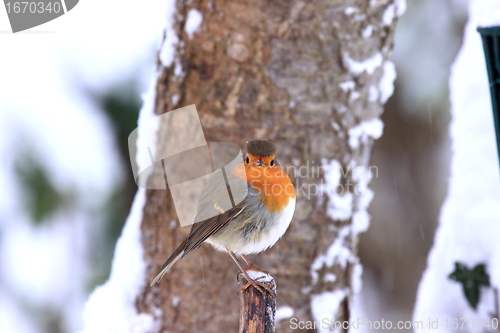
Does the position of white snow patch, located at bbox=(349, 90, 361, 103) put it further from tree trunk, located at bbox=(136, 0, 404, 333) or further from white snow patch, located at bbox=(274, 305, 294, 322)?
white snow patch, located at bbox=(274, 305, 294, 322)

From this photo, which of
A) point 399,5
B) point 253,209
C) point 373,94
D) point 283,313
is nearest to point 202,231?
point 253,209

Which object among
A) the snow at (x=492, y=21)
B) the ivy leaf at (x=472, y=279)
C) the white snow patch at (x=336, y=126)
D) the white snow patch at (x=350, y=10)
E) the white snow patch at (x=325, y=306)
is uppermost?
the white snow patch at (x=350, y=10)

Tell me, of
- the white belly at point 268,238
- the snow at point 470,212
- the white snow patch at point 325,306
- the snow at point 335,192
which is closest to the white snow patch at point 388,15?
the snow at point 470,212

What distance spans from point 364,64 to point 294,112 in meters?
0.46

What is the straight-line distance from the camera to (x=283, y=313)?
2605 mm

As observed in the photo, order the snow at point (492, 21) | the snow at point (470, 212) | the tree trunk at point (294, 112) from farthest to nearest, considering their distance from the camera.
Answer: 1. the snow at point (470, 212)
2. the tree trunk at point (294, 112)
3. the snow at point (492, 21)

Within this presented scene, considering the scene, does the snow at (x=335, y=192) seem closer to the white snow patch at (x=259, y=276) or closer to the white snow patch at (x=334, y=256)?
the white snow patch at (x=334, y=256)

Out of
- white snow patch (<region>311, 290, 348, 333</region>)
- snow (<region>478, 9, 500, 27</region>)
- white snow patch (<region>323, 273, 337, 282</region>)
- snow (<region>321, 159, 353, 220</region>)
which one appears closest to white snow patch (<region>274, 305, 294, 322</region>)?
white snow patch (<region>311, 290, 348, 333</region>)

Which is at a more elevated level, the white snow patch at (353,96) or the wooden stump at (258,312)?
the white snow patch at (353,96)

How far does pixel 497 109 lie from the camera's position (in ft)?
8.07

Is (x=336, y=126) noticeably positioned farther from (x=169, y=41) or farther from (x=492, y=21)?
(x=169, y=41)

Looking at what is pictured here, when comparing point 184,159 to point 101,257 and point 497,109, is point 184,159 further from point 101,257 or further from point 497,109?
point 497,109

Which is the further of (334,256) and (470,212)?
(470,212)

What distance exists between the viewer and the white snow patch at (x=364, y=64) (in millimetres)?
2596
